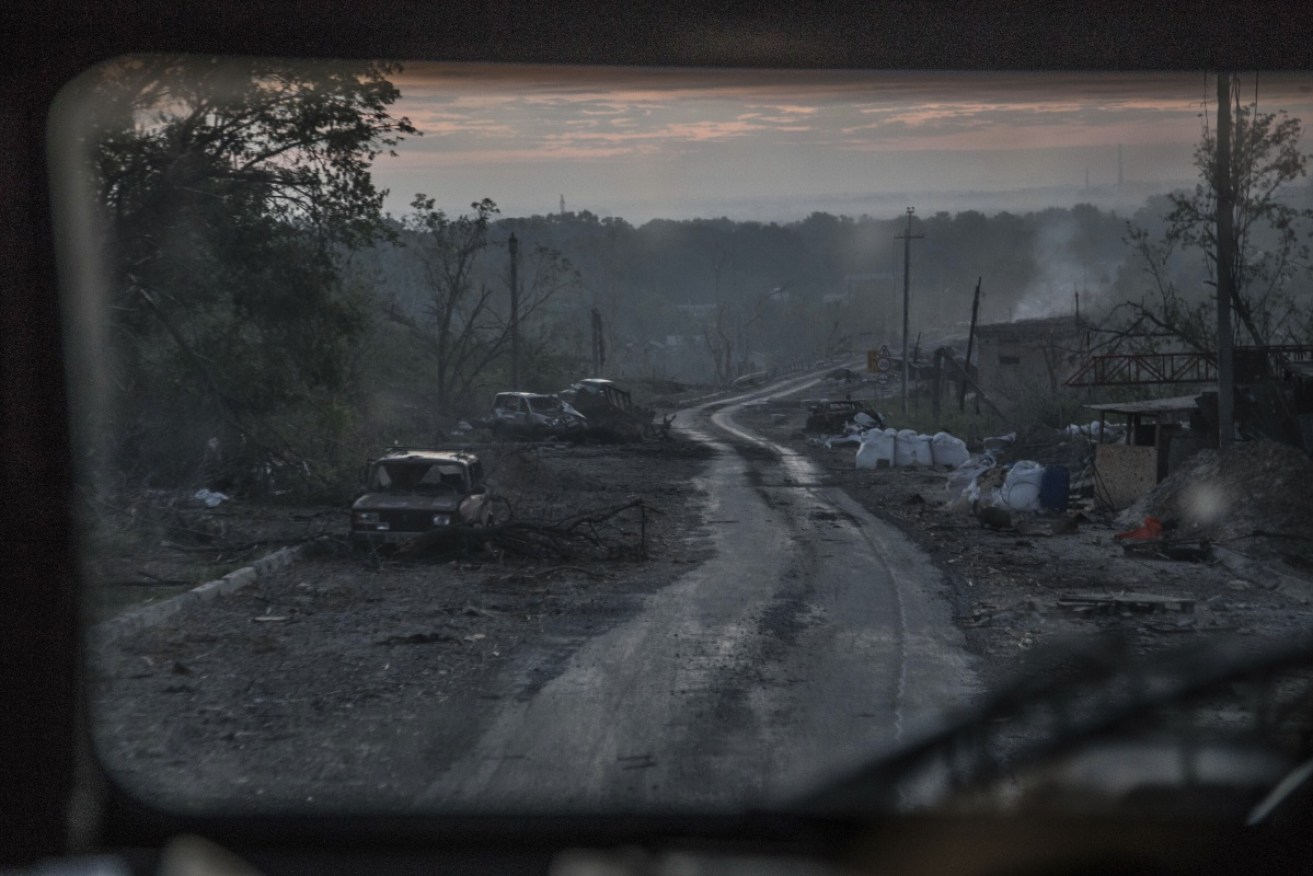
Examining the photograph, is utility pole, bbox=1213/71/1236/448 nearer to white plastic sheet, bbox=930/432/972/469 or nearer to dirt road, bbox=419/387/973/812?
dirt road, bbox=419/387/973/812

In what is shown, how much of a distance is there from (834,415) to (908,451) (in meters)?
10.8

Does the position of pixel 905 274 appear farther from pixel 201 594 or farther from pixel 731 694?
pixel 731 694

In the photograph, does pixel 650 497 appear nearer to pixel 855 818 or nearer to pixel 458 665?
pixel 458 665

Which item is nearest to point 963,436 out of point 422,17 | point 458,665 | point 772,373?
point 772,373

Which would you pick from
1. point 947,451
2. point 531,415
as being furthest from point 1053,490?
point 531,415

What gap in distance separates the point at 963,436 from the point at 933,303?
14.3 m

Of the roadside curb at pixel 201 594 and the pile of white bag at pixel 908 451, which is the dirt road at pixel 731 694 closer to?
the roadside curb at pixel 201 594

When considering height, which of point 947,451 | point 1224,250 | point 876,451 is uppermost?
point 1224,250

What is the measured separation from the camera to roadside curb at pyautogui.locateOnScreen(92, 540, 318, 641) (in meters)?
9.61

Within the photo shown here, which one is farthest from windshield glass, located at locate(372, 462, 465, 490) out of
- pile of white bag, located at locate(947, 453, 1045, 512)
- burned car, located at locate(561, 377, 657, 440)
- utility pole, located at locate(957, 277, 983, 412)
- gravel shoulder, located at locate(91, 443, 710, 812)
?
utility pole, located at locate(957, 277, 983, 412)

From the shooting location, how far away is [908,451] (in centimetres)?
3052

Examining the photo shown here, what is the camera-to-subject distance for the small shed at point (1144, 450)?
21.0m

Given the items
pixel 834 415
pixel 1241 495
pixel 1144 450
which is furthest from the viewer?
pixel 834 415

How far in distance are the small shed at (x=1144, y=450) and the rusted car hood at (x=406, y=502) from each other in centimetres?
1155
